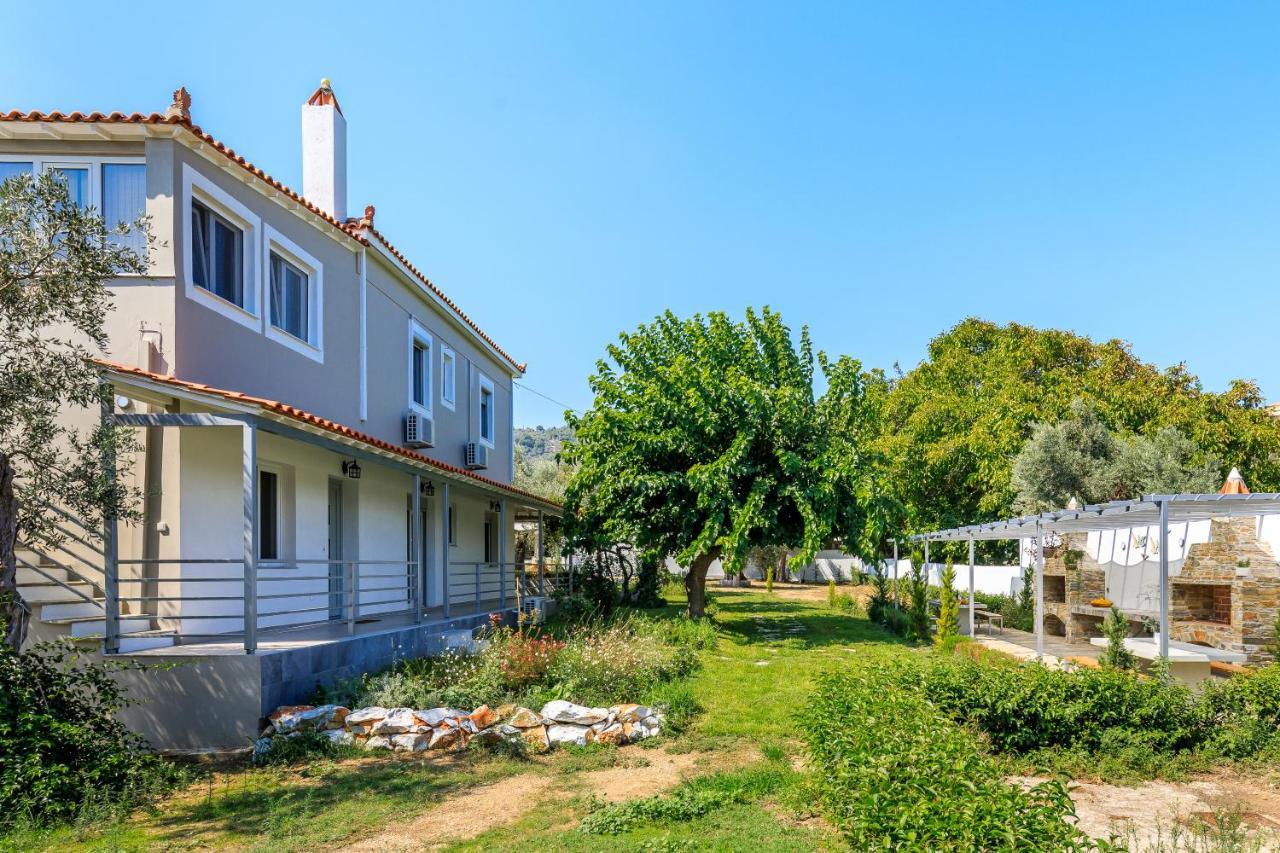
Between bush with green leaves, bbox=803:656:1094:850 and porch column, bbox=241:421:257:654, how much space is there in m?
5.79

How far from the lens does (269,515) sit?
12.0 m

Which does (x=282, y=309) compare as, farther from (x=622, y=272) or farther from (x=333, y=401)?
(x=622, y=272)

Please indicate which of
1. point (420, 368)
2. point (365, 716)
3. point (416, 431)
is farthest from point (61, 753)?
point (420, 368)

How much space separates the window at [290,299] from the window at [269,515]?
2.30m

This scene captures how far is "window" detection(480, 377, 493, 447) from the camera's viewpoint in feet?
75.0

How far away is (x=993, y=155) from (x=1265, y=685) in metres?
10.3

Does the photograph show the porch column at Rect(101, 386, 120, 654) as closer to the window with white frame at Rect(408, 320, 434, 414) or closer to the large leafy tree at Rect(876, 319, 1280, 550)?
the window with white frame at Rect(408, 320, 434, 414)

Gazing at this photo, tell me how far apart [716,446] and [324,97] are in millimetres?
10297

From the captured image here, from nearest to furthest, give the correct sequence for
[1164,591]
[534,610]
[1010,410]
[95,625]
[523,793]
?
[523,793] < [95,625] < [1164,591] < [534,610] < [1010,410]

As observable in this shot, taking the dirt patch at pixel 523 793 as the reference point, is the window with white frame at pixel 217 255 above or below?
above

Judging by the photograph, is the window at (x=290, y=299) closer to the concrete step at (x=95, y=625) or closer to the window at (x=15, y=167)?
the window at (x=15, y=167)

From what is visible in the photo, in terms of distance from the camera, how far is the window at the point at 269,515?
11.8m

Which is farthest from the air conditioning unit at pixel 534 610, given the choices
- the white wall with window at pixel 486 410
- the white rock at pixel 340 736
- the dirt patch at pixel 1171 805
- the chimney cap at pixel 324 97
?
the dirt patch at pixel 1171 805

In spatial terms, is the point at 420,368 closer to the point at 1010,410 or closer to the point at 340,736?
the point at 340,736
